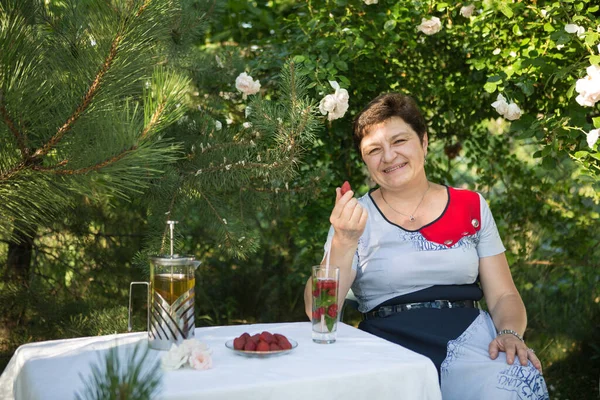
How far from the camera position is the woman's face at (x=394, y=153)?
2.20m

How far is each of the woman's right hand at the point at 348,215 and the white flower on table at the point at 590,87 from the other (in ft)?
3.00

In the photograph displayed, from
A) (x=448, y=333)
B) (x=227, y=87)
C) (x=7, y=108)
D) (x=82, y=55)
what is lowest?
(x=448, y=333)

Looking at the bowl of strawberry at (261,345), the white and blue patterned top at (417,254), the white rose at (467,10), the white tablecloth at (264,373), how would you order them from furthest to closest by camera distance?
the white rose at (467,10) < the white and blue patterned top at (417,254) < the bowl of strawberry at (261,345) < the white tablecloth at (264,373)

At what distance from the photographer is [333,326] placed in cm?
160

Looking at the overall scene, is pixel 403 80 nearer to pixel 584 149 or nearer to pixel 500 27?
pixel 500 27

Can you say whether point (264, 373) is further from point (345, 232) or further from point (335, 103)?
point (335, 103)

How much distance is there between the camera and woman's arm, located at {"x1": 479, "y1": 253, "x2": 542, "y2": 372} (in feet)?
6.18

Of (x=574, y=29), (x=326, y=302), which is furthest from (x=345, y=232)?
(x=574, y=29)

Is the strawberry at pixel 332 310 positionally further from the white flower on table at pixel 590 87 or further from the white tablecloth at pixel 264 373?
the white flower on table at pixel 590 87

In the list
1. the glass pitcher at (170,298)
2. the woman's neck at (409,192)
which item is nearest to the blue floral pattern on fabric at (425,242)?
the woman's neck at (409,192)

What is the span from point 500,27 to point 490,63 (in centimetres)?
15

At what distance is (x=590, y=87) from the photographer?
220 centimetres

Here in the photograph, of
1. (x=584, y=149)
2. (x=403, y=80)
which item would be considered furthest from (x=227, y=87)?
(x=584, y=149)

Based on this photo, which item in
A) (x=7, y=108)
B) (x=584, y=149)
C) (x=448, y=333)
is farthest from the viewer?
(x=584, y=149)
